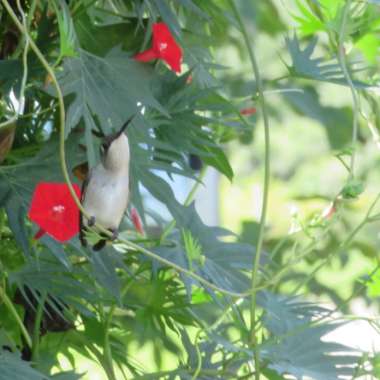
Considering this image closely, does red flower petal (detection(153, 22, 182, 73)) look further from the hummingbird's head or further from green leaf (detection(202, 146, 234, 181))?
the hummingbird's head

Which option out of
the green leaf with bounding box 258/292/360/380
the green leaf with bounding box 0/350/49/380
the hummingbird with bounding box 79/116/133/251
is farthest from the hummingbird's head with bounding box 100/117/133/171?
the green leaf with bounding box 258/292/360/380

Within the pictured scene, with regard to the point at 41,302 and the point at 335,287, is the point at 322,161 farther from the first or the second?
the point at 41,302

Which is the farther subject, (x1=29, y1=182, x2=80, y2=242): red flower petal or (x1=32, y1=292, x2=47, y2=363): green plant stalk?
(x1=32, y1=292, x2=47, y2=363): green plant stalk

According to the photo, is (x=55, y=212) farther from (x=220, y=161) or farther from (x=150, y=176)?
(x=220, y=161)

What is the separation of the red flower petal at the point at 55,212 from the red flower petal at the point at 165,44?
0.19 metres

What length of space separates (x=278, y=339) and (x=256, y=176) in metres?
2.79

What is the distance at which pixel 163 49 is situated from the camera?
0.89 metres

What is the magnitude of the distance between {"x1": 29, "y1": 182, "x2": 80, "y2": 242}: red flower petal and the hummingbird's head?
0.09 metres

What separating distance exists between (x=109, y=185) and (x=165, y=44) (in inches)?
10.3

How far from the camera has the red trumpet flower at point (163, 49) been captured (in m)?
0.89

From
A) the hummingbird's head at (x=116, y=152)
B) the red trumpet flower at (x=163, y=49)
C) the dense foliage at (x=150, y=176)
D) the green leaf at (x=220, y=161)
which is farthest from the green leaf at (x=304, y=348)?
the hummingbird's head at (x=116, y=152)

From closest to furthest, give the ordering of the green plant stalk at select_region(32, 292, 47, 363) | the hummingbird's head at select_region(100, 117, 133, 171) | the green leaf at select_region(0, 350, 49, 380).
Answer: the hummingbird's head at select_region(100, 117, 133, 171) < the green leaf at select_region(0, 350, 49, 380) < the green plant stalk at select_region(32, 292, 47, 363)

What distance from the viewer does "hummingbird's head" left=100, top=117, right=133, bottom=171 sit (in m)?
0.65

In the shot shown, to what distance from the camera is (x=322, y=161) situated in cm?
371
